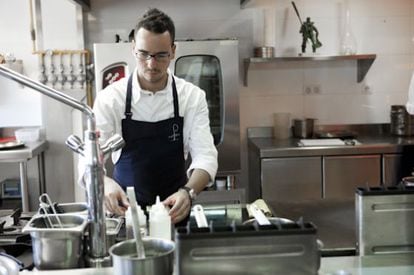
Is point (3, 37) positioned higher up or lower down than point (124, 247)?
higher up

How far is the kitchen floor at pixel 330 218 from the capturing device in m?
1.70

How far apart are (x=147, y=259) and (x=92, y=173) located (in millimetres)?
311

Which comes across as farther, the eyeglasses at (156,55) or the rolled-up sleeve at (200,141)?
the rolled-up sleeve at (200,141)

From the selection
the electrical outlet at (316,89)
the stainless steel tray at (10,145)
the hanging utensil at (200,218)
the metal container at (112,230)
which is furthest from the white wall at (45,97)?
the hanging utensil at (200,218)

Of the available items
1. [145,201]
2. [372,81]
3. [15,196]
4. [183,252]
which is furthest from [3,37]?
[183,252]

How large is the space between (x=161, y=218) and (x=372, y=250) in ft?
1.88

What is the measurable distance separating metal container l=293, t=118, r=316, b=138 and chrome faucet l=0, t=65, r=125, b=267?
120 inches

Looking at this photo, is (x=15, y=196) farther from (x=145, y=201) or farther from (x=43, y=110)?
(x=145, y=201)

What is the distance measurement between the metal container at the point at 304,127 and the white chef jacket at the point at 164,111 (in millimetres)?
2037

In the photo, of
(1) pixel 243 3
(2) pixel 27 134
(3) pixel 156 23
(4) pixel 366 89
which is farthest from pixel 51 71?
(4) pixel 366 89

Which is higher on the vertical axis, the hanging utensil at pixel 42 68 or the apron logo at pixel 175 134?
the hanging utensil at pixel 42 68

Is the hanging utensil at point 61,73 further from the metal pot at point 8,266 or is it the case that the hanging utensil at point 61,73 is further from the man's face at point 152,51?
the metal pot at point 8,266

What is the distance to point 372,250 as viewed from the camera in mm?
1405

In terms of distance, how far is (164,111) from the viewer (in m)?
2.33
